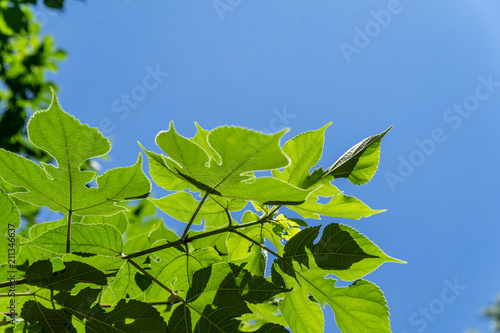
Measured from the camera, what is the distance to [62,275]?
48.0 inches

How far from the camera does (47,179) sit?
1251 millimetres

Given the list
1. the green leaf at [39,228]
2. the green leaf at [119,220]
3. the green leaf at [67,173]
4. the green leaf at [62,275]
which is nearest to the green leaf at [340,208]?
the green leaf at [67,173]

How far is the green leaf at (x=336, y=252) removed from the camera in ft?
4.19

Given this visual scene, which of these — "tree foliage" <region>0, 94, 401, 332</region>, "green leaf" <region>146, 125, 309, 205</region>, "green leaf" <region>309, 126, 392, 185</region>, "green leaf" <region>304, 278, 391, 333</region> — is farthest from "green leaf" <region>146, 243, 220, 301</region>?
"green leaf" <region>309, 126, 392, 185</region>

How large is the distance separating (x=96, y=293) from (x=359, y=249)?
2.85ft

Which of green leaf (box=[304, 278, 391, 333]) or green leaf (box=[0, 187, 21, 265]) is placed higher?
green leaf (box=[0, 187, 21, 265])

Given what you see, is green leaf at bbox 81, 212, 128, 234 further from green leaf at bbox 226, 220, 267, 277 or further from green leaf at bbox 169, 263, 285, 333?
green leaf at bbox 169, 263, 285, 333

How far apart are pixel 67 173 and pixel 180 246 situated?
44cm

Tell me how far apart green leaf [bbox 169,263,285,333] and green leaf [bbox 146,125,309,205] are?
0.26 m

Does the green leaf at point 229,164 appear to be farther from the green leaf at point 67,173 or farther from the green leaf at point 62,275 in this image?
the green leaf at point 62,275

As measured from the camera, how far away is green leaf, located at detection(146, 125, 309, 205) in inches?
37.0

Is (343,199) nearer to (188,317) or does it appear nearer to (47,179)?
(188,317)

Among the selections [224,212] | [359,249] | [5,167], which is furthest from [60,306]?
[359,249]

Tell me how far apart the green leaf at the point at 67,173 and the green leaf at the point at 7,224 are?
0.05 meters
